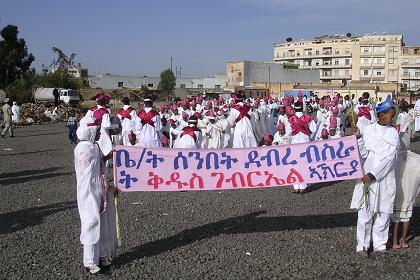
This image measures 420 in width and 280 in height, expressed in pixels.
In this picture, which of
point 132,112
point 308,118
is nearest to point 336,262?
point 308,118

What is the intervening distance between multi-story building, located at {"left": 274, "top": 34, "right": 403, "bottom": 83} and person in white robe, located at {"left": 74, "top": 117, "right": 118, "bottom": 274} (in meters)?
90.2

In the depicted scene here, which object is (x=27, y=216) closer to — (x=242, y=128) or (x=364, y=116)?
(x=242, y=128)

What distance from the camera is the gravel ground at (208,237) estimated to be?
5.53 metres

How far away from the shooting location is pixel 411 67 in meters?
93.1

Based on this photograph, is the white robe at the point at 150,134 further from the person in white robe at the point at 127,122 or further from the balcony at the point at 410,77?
the balcony at the point at 410,77

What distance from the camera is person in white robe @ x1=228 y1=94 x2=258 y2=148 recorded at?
12211 millimetres

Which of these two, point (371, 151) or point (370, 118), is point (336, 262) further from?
point (370, 118)

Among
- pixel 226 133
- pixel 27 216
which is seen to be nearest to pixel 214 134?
pixel 226 133

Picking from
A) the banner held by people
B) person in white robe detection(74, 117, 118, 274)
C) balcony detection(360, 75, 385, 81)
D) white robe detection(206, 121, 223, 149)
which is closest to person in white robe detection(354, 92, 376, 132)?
white robe detection(206, 121, 223, 149)

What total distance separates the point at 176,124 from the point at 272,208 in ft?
21.9

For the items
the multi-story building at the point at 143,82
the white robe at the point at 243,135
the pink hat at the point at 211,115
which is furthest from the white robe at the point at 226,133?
the multi-story building at the point at 143,82

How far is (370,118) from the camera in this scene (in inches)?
573

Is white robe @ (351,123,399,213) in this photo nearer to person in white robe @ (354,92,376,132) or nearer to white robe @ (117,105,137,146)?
white robe @ (117,105,137,146)

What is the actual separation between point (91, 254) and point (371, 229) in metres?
3.42
